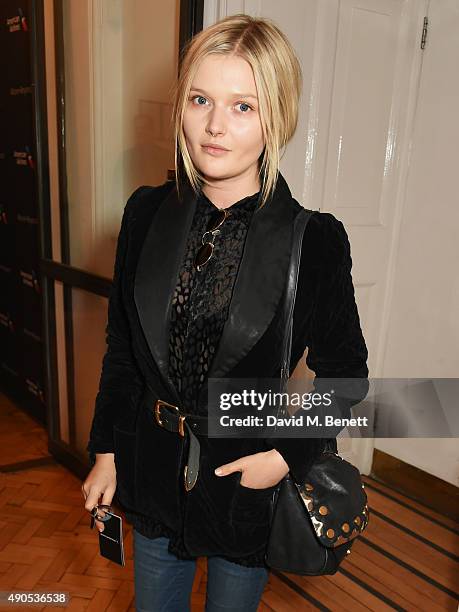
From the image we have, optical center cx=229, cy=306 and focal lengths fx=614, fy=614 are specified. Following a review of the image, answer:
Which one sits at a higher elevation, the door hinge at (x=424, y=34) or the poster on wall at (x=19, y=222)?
the door hinge at (x=424, y=34)

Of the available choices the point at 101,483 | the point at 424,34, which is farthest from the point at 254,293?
the point at 424,34

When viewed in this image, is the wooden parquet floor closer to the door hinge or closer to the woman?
the woman

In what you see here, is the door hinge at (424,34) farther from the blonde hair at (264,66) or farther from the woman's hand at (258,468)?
the woman's hand at (258,468)

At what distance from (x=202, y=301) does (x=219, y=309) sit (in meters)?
0.04

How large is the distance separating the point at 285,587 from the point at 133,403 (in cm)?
149

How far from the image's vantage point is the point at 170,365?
1.29 metres

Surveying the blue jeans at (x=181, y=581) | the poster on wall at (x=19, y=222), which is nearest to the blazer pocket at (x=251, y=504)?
the blue jeans at (x=181, y=581)

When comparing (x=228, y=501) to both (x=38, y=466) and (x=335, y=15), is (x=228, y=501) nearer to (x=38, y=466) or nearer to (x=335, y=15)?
(x=335, y=15)

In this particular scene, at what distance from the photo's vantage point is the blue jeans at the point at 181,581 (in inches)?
52.9

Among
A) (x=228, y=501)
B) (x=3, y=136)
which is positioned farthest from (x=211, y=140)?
(x=3, y=136)

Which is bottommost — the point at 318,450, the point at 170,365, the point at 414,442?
the point at 414,442

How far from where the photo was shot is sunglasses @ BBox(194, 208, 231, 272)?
1261 mm

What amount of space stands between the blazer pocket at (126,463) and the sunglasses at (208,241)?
0.43m

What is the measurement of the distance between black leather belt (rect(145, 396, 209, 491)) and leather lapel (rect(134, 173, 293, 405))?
0.10ft
